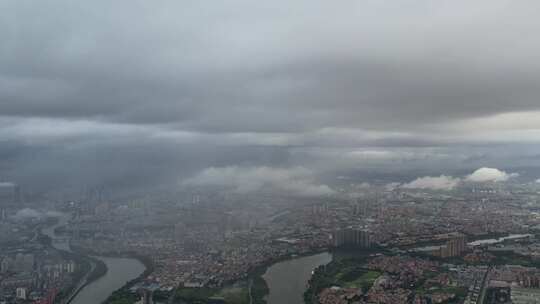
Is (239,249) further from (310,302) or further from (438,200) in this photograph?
(438,200)

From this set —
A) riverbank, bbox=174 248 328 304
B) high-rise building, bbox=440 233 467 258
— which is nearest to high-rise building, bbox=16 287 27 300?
riverbank, bbox=174 248 328 304

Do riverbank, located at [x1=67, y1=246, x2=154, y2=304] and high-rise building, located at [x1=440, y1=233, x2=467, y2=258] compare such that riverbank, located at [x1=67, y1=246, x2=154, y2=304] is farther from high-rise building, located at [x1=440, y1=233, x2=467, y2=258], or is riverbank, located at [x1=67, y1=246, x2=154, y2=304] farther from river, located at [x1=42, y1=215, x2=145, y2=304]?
high-rise building, located at [x1=440, y1=233, x2=467, y2=258]

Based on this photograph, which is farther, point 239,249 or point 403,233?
point 403,233

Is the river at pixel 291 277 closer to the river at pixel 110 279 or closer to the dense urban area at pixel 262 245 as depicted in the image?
the dense urban area at pixel 262 245

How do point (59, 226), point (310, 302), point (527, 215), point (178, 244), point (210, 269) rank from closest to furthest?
point (310, 302) < point (210, 269) < point (178, 244) < point (59, 226) < point (527, 215)

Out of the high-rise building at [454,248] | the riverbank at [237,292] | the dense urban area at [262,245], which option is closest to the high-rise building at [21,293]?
the dense urban area at [262,245]

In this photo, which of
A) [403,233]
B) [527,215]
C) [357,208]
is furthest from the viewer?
[357,208]

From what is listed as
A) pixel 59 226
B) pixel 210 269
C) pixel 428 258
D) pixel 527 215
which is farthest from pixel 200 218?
pixel 527 215
